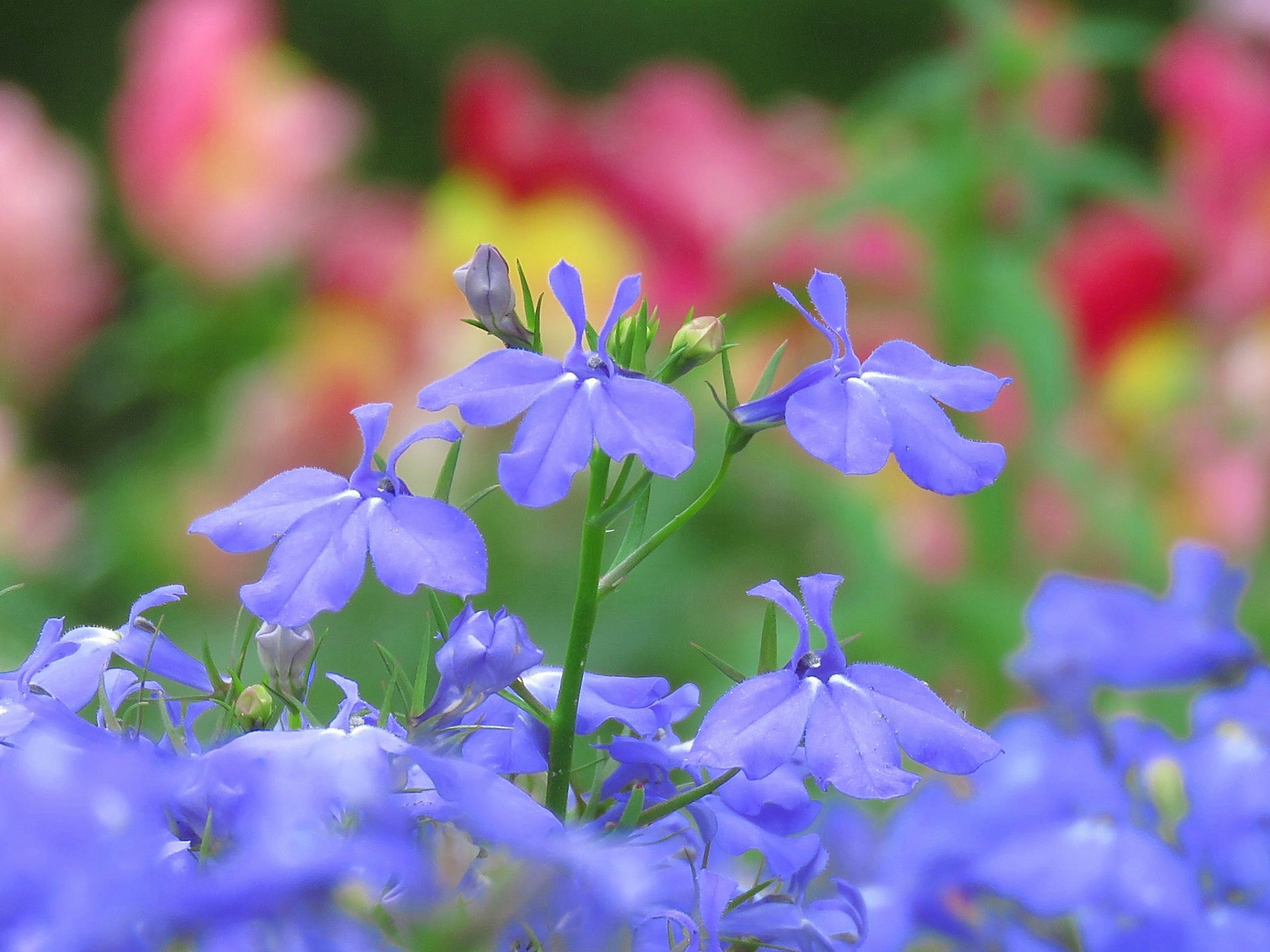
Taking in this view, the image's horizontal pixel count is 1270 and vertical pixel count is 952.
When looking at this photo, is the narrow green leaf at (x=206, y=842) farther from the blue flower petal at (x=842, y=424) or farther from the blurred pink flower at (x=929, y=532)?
the blurred pink flower at (x=929, y=532)

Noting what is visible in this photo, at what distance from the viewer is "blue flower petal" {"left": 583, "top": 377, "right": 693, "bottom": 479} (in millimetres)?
203

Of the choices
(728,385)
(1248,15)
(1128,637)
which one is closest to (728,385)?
(728,385)

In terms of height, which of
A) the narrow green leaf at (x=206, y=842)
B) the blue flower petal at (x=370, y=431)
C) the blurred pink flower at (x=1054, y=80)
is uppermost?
the blurred pink flower at (x=1054, y=80)

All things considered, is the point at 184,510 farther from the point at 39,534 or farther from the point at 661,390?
the point at 661,390

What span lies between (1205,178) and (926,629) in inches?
19.2

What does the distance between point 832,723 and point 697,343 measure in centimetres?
6

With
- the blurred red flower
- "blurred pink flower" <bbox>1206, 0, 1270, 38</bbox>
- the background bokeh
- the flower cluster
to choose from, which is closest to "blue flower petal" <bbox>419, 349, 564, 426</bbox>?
the flower cluster

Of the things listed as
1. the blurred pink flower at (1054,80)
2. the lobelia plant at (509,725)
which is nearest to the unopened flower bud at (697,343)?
the lobelia plant at (509,725)

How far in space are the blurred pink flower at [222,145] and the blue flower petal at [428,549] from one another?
1.03 meters

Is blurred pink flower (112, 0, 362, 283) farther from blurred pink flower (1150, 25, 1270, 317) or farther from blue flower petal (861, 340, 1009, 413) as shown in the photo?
blue flower petal (861, 340, 1009, 413)

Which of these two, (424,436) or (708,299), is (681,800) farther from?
(708,299)

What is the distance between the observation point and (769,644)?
0.74ft

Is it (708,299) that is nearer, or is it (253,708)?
(253,708)

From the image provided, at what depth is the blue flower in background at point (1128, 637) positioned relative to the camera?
0.39 meters
